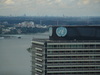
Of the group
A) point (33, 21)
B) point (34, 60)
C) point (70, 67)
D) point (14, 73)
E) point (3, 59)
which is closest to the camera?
point (70, 67)

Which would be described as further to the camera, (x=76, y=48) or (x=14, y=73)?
(x=14, y=73)

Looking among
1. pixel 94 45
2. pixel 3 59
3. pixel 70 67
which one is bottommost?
pixel 3 59

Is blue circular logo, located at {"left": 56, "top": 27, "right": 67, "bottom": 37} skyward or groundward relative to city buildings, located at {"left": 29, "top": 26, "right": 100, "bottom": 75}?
skyward

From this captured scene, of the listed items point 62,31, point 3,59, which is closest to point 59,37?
point 62,31

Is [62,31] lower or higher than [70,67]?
higher

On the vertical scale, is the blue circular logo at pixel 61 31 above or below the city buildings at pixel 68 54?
above

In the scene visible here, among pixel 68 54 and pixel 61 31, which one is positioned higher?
pixel 61 31

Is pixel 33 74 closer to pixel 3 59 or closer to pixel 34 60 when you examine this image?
pixel 34 60

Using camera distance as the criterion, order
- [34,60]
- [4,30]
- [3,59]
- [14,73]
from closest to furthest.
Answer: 1. [34,60]
2. [14,73]
3. [3,59]
4. [4,30]
